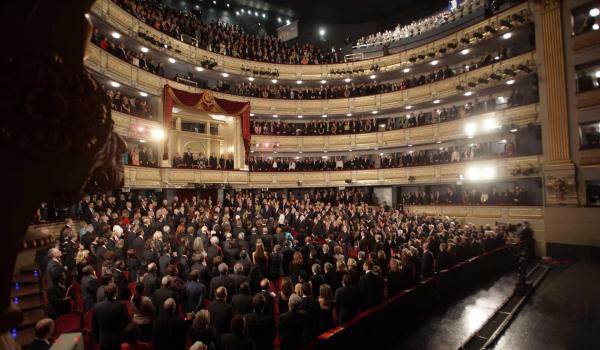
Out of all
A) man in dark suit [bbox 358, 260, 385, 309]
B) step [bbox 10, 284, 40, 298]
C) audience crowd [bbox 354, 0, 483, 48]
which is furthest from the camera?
audience crowd [bbox 354, 0, 483, 48]

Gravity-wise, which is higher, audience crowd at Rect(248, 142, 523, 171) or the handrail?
audience crowd at Rect(248, 142, 523, 171)

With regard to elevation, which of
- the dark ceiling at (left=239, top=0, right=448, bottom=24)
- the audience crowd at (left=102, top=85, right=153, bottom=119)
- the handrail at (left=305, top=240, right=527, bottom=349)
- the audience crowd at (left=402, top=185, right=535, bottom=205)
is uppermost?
the dark ceiling at (left=239, top=0, right=448, bottom=24)

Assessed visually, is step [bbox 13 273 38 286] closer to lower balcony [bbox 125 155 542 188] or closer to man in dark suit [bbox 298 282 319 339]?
man in dark suit [bbox 298 282 319 339]

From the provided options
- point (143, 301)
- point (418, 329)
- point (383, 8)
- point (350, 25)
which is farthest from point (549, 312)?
point (350, 25)

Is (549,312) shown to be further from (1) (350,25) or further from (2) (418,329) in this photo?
(1) (350,25)

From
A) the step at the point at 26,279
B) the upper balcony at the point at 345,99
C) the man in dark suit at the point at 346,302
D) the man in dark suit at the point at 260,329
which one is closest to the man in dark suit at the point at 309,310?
the man in dark suit at the point at 260,329

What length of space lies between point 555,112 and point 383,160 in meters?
9.89

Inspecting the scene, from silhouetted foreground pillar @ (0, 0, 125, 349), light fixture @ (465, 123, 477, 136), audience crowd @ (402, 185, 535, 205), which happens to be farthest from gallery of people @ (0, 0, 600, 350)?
light fixture @ (465, 123, 477, 136)

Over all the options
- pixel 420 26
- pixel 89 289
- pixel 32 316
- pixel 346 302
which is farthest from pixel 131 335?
pixel 420 26

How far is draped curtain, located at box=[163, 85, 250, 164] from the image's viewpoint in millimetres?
17891

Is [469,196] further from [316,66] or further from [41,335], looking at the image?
[41,335]

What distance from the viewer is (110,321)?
440 centimetres

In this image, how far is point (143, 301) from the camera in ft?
15.1

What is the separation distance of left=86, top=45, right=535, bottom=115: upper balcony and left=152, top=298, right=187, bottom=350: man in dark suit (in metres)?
11.4
